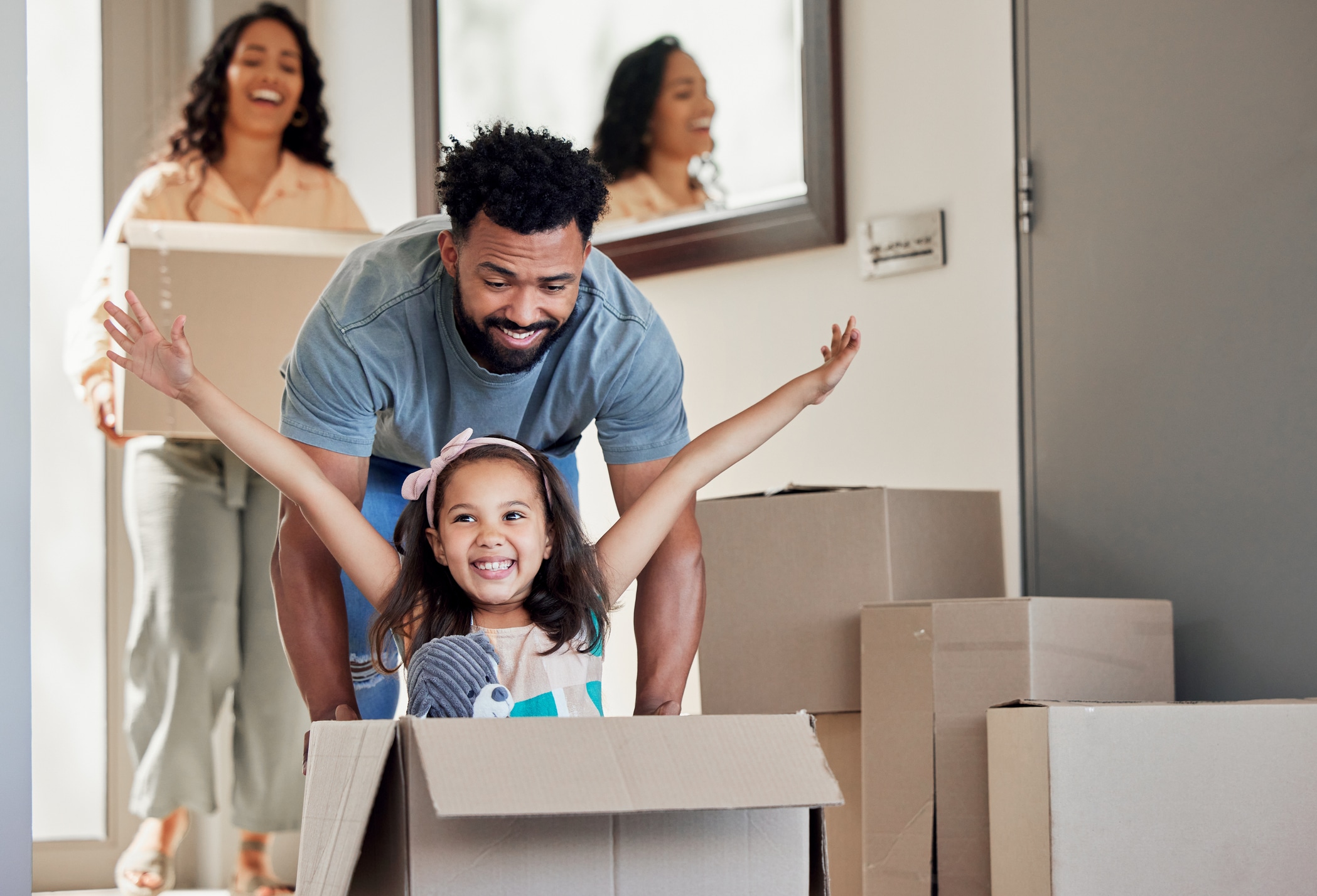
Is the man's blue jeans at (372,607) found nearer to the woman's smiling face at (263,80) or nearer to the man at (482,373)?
the man at (482,373)

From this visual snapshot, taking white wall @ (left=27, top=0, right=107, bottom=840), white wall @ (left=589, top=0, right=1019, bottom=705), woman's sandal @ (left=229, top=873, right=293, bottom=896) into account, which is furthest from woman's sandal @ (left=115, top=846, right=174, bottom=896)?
white wall @ (left=589, top=0, right=1019, bottom=705)

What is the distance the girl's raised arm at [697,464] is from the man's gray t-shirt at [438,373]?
17 cm

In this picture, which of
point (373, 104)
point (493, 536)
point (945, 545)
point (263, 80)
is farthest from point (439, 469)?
point (373, 104)

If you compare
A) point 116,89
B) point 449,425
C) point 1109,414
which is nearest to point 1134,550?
point 1109,414

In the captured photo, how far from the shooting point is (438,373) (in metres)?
1.40

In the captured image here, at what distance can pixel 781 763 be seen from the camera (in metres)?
0.82

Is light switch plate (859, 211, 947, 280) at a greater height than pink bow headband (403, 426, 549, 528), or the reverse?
light switch plate (859, 211, 947, 280)

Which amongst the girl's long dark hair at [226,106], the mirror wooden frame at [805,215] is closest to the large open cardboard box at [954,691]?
the mirror wooden frame at [805,215]

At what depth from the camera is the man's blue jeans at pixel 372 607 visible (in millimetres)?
1482

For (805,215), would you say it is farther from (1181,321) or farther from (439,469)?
(439,469)

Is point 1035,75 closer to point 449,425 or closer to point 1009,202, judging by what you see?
point 1009,202

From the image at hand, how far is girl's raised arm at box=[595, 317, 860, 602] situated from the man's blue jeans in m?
0.19

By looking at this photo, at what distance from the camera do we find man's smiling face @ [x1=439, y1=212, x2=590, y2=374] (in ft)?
4.00

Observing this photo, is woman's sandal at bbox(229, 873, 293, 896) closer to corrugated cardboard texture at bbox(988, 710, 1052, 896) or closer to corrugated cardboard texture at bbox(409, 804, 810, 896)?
corrugated cardboard texture at bbox(988, 710, 1052, 896)
